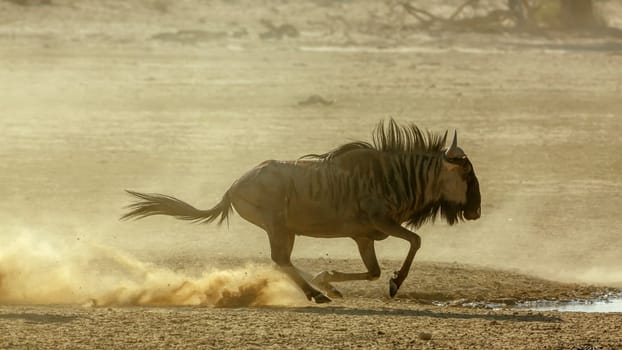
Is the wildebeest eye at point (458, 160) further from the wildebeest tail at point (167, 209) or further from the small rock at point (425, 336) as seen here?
the small rock at point (425, 336)

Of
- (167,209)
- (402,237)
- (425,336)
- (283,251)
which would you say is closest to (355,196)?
(402,237)

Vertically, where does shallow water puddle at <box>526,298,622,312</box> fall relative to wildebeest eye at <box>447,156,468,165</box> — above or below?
below

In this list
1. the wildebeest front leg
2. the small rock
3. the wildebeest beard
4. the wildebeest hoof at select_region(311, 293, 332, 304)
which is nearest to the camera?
the small rock

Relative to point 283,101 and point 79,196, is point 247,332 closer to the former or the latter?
point 79,196

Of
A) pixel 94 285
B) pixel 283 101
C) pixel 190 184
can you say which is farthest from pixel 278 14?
pixel 94 285

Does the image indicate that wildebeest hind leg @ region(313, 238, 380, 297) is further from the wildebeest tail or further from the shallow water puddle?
the shallow water puddle

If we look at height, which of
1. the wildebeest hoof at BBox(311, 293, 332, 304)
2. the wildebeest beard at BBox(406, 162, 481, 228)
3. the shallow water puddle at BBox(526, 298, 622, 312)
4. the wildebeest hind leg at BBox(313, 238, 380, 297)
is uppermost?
the wildebeest beard at BBox(406, 162, 481, 228)

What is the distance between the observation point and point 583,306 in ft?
33.8

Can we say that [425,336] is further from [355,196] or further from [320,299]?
[355,196]

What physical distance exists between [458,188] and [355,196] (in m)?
0.71

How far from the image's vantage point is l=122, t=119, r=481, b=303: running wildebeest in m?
9.87

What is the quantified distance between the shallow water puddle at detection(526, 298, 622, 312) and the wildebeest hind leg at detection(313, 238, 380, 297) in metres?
1.10

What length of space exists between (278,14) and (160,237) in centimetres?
1730

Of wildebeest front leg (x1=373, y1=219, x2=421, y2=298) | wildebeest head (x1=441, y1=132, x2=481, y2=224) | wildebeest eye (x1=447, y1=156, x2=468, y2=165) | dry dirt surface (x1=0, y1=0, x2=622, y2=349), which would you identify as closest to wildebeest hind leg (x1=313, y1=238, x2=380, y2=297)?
dry dirt surface (x1=0, y1=0, x2=622, y2=349)
